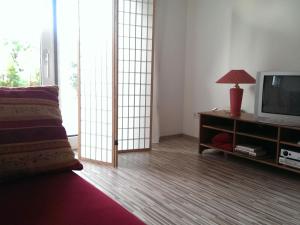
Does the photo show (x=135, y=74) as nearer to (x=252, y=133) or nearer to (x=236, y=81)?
(x=236, y=81)

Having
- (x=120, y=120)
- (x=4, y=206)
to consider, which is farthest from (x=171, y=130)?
(x=4, y=206)

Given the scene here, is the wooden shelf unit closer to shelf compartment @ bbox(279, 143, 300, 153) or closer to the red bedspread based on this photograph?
shelf compartment @ bbox(279, 143, 300, 153)

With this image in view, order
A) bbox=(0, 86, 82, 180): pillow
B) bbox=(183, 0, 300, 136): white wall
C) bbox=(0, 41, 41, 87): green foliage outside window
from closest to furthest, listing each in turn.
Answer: bbox=(0, 86, 82, 180): pillow, bbox=(183, 0, 300, 136): white wall, bbox=(0, 41, 41, 87): green foliage outside window

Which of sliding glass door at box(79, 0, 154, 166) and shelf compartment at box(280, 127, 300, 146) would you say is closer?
shelf compartment at box(280, 127, 300, 146)

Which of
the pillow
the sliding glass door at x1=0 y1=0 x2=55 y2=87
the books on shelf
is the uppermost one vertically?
the sliding glass door at x1=0 y1=0 x2=55 y2=87

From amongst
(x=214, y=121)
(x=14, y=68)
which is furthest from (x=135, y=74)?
(x=14, y=68)

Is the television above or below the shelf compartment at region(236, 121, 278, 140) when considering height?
above

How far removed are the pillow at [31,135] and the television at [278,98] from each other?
7.57 feet

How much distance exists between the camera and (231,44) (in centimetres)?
397

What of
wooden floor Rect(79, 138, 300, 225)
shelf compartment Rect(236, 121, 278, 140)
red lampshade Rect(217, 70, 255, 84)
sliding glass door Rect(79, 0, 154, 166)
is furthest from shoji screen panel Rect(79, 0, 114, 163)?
shelf compartment Rect(236, 121, 278, 140)

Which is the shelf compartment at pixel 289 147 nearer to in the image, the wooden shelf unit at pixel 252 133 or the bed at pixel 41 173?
the wooden shelf unit at pixel 252 133

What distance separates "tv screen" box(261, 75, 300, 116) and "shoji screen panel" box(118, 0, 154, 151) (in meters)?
1.45

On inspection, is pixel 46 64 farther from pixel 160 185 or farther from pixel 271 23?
pixel 271 23

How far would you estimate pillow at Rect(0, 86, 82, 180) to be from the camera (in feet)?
4.29
